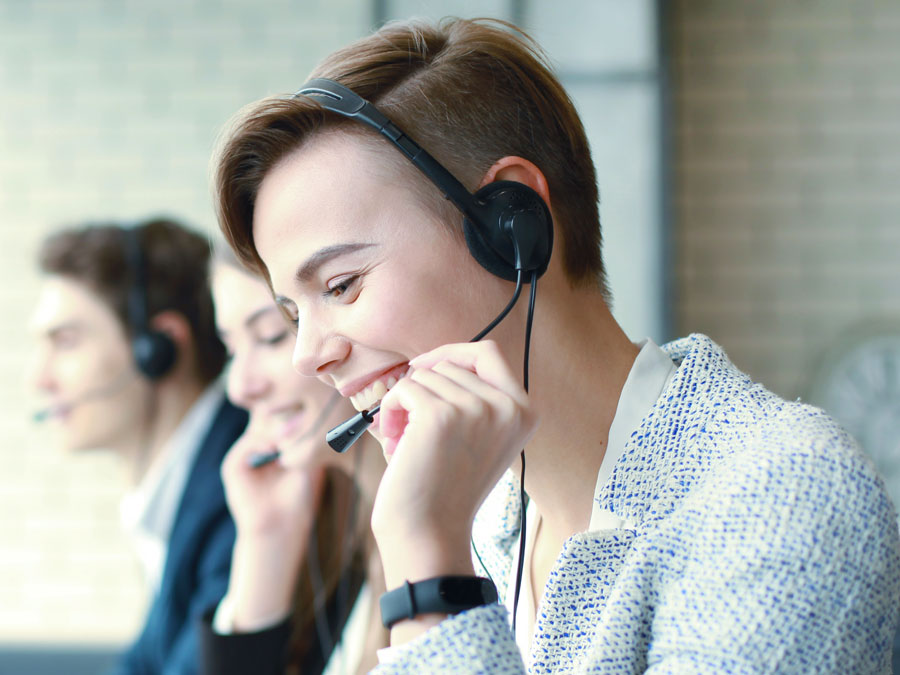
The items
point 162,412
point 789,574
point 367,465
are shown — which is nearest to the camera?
point 789,574

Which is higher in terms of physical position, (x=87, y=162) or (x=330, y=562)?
(x=87, y=162)

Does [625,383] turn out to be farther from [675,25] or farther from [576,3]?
[675,25]

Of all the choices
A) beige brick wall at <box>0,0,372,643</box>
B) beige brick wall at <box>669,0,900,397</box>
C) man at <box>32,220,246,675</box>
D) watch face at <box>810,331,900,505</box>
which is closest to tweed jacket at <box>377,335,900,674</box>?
man at <box>32,220,246,675</box>

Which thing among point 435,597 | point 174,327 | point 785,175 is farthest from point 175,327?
point 785,175

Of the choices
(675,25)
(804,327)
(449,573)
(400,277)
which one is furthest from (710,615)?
(675,25)

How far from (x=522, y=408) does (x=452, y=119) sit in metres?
0.32

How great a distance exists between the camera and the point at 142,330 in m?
2.16

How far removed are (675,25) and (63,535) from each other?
2814 millimetres

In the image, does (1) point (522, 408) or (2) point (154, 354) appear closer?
(1) point (522, 408)

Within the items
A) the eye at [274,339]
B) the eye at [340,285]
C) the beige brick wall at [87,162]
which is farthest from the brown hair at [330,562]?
the beige brick wall at [87,162]

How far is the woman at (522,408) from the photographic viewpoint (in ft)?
2.16

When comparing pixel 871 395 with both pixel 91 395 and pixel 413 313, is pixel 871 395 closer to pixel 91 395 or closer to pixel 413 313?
pixel 91 395

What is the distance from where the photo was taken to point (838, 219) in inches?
125

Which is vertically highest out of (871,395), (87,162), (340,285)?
(87,162)
